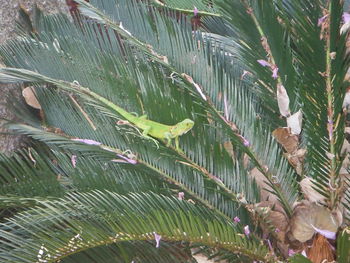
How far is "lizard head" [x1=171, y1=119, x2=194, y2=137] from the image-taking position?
2.35 metres

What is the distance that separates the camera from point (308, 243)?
2.31m

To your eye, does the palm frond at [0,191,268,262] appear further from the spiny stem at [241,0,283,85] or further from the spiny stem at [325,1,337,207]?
the spiny stem at [241,0,283,85]

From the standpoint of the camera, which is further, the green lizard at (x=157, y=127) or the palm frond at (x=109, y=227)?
the green lizard at (x=157, y=127)

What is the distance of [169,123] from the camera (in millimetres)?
2500

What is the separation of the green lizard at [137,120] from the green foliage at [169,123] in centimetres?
1

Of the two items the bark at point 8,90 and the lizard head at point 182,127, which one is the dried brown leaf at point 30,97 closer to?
the bark at point 8,90

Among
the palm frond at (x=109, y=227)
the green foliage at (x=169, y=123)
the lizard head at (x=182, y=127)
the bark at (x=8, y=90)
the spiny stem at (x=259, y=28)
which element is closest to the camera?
the palm frond at (x=109, y=227)

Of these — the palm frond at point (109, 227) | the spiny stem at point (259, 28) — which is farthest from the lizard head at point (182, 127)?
the spiny stem at point (259, 28)

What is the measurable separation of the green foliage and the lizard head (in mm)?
86

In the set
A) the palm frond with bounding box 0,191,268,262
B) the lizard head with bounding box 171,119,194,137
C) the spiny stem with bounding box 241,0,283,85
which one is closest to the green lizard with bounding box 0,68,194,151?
the lizard head with bounding box 171,119,194,137

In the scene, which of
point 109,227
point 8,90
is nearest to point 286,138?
point 109,227

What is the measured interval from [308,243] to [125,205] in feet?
2.15

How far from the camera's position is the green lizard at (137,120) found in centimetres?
236

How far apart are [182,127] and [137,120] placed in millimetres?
200
